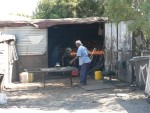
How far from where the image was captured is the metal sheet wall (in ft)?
51.6

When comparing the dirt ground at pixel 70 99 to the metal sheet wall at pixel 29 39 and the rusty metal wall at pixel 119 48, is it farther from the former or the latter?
the metal sheet wall at pixel 29 39

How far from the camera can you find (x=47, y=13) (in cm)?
2531

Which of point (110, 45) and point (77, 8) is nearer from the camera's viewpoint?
point (110, 45)

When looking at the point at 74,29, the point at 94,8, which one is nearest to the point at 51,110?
the point at 74,29

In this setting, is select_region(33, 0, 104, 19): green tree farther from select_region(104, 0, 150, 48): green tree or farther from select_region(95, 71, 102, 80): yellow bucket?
select_region(104, 0, 150, 48): green tree

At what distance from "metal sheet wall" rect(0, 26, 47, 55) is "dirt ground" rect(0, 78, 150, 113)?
207 cm

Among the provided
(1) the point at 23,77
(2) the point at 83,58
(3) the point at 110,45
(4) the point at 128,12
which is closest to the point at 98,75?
(3) the point at 110,45

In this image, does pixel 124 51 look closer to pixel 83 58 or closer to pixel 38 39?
pixel 83 58

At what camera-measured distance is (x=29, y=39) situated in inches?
627

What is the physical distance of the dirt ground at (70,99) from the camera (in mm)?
9703

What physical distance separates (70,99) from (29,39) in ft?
17.6

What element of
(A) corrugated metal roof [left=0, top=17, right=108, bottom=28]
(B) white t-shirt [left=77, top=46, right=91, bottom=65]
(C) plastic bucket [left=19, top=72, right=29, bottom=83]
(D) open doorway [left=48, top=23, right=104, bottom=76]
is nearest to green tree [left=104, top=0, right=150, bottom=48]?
(B) white t-shirt [left=77, top=46, right=91, bottom=65]

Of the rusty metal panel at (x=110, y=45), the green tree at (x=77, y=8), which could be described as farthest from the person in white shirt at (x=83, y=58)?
the green tree at (x=77, y=8)

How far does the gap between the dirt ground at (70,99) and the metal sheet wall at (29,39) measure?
6.78ft
